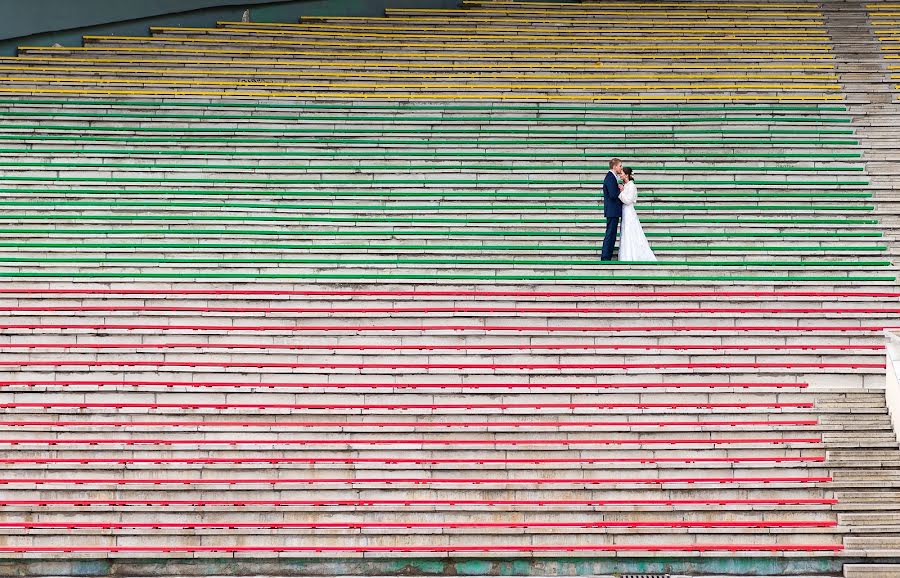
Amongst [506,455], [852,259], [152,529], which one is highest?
[852,259]

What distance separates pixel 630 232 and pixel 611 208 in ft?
1.04

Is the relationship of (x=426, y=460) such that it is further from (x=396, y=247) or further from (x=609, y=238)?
(x=609, y=238)

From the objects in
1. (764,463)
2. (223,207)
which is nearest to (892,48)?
(764,463)

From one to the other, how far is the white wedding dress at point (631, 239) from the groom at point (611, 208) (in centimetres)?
8

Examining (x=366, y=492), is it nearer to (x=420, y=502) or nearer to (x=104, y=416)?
(x=420, y=502)

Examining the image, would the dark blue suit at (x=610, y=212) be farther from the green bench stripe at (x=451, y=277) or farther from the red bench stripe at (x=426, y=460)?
the red bench stripe at (x=426, y=460)

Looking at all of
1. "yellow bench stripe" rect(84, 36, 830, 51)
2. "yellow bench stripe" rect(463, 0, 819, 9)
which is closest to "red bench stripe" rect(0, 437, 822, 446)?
"yellow bench stripe" rect(84, 36, 830, 51)

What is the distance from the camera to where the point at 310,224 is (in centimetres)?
1266

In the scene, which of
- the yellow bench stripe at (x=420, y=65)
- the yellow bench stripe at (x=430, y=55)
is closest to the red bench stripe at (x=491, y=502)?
the yellow bench stripe at (x=420, y=65)

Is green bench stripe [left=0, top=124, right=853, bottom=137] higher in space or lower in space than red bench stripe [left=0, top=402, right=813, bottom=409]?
higher

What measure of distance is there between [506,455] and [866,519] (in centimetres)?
294

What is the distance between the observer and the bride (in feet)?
38.6

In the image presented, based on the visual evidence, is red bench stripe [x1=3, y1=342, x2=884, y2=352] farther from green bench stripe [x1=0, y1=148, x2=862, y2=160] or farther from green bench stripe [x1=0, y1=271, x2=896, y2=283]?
green bench stripe [x1=0, y1=148, x2=862, y2=160]

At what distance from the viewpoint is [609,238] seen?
38.5 ft
